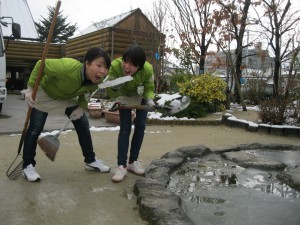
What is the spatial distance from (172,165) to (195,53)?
859cm

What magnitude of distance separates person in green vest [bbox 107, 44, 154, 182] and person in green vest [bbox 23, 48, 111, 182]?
169 mm

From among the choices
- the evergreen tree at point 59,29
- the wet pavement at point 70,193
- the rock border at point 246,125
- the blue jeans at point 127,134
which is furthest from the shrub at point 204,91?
the evergreen tree at point 59,29

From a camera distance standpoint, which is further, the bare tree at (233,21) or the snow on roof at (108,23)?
the snow on roof at (108,23)

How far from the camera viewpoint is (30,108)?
9.57ft

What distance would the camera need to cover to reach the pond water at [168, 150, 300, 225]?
2.25 m

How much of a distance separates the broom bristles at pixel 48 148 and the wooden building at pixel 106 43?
27.3ft

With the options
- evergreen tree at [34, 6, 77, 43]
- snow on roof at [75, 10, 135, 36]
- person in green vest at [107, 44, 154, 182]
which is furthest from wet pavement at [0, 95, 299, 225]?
evergreen tree at [34, 6, 77, 43]

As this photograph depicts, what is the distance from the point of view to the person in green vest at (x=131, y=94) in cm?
291

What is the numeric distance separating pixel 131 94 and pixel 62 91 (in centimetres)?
62

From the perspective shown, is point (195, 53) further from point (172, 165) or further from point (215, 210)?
point (215, 210)

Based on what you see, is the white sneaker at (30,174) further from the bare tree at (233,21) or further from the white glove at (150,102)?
the bare tree at (233,21)

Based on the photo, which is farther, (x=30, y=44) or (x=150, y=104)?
(x=30, y=44)

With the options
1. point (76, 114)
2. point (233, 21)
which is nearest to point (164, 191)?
point (76, 114)

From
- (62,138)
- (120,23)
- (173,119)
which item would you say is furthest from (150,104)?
(120,23)
